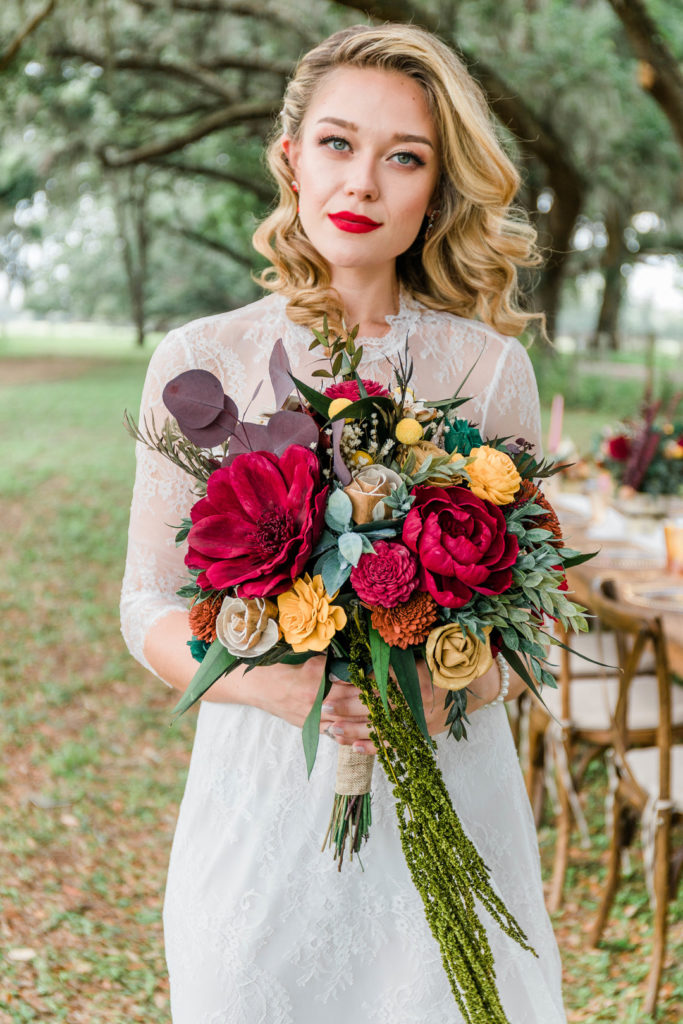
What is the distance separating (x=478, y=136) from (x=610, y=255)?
58.6 feet

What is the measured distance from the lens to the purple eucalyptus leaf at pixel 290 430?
4.46ft

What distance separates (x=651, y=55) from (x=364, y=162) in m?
5.31

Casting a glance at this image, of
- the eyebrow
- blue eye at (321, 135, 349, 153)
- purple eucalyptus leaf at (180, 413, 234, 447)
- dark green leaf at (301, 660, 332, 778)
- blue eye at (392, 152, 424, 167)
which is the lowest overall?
dark green leaf at (301, 660, 332, 778)

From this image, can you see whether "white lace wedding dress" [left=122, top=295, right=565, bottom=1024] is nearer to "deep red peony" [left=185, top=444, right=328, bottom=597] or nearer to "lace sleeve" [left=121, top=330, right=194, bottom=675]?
"lace sleeve" [left=121, top=330, right=194, bottom=675]

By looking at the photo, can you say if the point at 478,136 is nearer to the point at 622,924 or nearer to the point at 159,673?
the point at 159,673

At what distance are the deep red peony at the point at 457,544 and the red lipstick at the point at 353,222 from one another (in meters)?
0.65

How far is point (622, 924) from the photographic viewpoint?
368cm

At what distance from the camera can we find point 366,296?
201cm

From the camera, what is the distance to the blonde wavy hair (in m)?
1.82

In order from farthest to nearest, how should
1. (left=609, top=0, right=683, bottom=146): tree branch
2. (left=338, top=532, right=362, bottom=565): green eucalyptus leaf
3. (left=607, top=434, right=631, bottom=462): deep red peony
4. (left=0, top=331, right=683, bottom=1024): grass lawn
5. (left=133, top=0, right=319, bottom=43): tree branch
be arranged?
(left=133, top=0, right=319, bottom=43): tree branch
(left=609, top=0, right=683, bottom=146): tree branch
(left=607, top=434, right=631, bottom=462): deep red peony
(left=0, top=331, right=683, bottom=1024): grass lawn
(left=338, top=532, right=362, bottom=565): green eucalyptus leaf

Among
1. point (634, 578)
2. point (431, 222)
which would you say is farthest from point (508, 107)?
point (431, 222)

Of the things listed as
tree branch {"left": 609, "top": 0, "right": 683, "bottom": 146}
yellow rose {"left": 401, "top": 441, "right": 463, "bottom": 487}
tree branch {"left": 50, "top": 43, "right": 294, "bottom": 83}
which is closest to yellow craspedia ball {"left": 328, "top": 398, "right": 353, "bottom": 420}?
yellow rose {"left": 401, "top": 441, "right": 463, "bottom": 487}

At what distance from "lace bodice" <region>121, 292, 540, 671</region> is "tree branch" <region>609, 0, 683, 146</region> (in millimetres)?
5052

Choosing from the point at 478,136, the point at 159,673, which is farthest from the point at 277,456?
the point at 478,136
